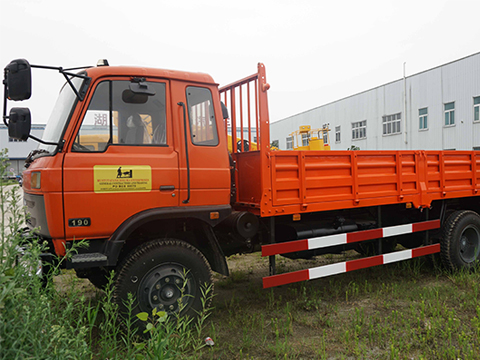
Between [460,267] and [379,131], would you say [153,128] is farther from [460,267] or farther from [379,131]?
[379,131]

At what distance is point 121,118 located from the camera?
364 cm

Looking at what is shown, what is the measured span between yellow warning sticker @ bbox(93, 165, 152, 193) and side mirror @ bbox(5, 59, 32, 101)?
2.73 ft

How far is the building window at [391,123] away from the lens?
91.7 ft

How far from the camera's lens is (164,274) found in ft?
12.1

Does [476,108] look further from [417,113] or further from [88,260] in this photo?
[88,260]

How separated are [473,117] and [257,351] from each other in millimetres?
23858

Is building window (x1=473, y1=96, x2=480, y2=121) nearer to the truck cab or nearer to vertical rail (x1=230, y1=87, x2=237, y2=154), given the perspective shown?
vertical rail (x1=230, y1=87, x2=237, y2=154)

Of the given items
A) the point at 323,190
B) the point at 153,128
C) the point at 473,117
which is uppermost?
the point at 473,117

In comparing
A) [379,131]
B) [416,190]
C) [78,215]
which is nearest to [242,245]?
[78,215]

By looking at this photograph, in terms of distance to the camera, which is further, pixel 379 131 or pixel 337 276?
pixel 379 131

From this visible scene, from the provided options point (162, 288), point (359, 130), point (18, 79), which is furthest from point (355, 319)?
point (359, 130)

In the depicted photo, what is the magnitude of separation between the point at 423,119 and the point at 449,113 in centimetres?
196

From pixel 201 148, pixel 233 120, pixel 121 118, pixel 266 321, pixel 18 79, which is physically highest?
pixel 18 79

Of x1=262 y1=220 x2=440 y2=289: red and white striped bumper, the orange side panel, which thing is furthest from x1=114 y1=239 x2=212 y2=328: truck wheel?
the orange side panel
